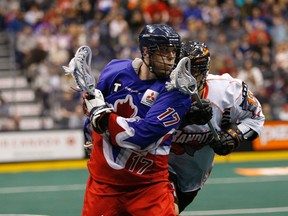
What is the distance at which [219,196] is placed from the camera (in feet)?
28.7

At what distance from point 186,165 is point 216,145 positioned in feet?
1.61

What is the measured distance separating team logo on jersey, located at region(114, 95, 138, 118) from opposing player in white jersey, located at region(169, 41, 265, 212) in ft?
1.64

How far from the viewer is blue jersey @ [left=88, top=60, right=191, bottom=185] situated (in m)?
4.27

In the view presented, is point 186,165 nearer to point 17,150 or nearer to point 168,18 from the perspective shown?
point 17,150

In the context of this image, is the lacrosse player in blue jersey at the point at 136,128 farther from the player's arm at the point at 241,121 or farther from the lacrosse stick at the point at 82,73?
the player's arm at the point at 241,121

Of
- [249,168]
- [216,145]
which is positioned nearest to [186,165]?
[216,145]

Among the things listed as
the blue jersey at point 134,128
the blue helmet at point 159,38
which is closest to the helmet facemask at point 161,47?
the blue helmet at point 159,38

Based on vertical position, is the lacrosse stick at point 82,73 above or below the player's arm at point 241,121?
above

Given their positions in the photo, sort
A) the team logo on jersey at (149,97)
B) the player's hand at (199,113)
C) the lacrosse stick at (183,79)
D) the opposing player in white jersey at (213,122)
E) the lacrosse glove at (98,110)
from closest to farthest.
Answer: the lacrosse stick at (183,79)
the lacrosse glove at (98,110)
the team logo on jersey at (149,97)
the player's hand at (199,113)
the opposing player in white jersey at (213,122)

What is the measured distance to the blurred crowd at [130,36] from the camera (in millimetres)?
12039

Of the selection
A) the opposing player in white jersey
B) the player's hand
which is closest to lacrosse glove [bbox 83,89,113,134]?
the player's hand

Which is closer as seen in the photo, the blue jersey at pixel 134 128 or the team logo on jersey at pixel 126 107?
the blue jersey at pixel 134 128

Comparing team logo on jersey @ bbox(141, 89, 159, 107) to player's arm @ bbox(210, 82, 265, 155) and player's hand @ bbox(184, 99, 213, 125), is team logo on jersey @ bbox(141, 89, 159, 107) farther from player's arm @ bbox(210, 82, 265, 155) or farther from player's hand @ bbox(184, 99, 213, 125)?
player's arm @ bbox(210, 82, 265, 155)

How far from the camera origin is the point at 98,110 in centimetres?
424
